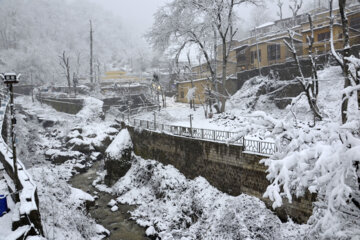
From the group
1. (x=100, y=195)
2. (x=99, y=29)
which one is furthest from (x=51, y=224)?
(x=99, y=29)

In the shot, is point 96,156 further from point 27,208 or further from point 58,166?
point 27,208

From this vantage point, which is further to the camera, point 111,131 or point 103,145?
point 111,131

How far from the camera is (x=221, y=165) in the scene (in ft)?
47.5

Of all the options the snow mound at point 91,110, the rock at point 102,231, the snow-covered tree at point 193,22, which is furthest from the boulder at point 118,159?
the snow mound at point 91,110

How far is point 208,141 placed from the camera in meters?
15.2

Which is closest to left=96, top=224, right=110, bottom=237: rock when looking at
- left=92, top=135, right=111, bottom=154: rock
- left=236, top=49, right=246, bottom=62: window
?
left=92, top=135, right=111, bottom=154: rock

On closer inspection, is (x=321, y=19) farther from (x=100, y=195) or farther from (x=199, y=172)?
(x=100, y=195)

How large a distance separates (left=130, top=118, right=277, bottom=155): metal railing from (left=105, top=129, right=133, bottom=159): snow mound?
1.30 m

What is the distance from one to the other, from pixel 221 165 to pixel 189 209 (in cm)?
313

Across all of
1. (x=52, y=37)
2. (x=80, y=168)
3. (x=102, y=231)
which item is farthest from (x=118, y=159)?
(x=52, y=37)

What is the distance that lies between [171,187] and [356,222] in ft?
42.4

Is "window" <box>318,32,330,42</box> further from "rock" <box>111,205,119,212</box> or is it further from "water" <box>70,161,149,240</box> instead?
"rock" <box>111,205,119,212</box>

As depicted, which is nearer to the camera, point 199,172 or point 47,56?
point 199,172

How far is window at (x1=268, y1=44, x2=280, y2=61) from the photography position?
2691 centimetres
